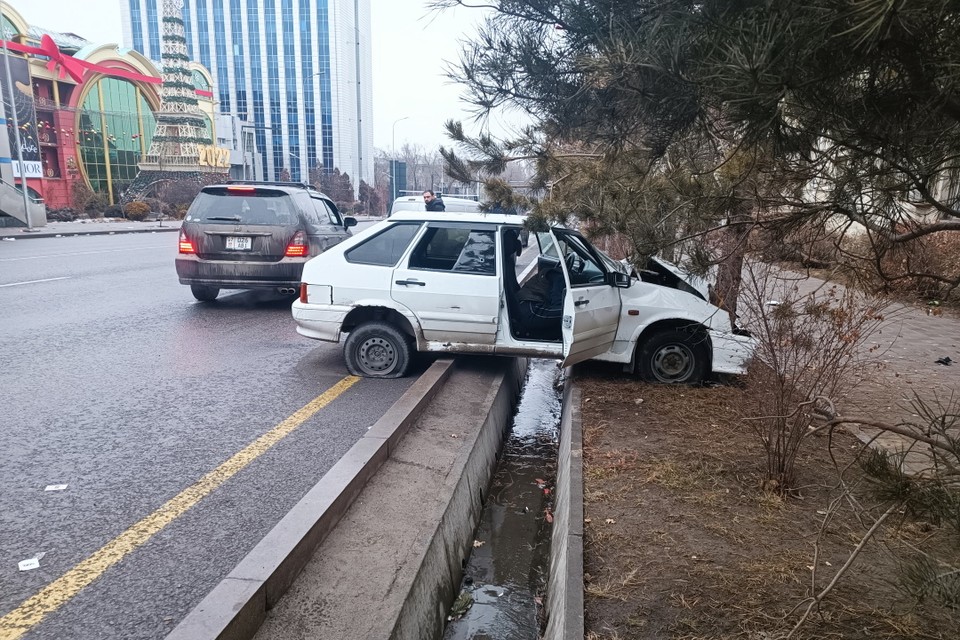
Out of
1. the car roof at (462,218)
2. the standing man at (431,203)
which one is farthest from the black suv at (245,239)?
the standing man at (431,203)

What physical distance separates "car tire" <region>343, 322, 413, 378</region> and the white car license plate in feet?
11.6

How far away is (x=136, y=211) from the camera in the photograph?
37.7 metres

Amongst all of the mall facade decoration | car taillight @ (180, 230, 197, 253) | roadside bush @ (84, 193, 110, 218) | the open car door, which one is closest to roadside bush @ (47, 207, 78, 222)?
roadside bush @ (84, 193, 110, 218)

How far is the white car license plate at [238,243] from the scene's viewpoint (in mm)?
9398

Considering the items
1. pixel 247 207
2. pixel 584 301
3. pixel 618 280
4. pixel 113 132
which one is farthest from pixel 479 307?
pixel 113 132

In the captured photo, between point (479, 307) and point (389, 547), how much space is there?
3.22m

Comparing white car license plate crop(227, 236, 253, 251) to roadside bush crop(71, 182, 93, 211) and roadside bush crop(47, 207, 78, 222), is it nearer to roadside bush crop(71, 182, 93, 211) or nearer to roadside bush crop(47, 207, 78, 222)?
roadside bush crop(47, 207, 78, 222)

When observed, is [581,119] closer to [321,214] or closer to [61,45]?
[321,214]

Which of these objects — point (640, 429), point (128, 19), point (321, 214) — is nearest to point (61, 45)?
point (321, 214)

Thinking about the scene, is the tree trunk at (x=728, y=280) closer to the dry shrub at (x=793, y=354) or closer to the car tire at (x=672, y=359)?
the dry shrub at (x=793, y=354)

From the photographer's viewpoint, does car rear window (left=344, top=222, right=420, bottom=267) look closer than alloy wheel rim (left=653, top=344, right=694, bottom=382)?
No

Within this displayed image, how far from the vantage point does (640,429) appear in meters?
5.39

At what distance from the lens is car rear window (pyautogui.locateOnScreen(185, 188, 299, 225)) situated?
9.50 metres

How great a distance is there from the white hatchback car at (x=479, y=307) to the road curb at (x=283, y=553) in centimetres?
180
